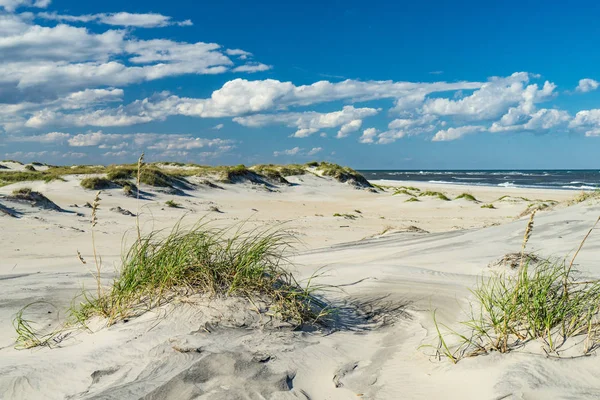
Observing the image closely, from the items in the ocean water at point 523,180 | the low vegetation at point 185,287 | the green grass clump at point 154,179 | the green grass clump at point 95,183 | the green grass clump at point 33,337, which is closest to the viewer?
the green grass clump at point 33,337

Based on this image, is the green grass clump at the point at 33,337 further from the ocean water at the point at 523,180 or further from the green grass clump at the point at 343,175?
the green grass clump at the point at 343,175

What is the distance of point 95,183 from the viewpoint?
21.4 meters

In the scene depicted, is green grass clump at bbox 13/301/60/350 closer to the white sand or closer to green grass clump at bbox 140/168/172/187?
the white sand

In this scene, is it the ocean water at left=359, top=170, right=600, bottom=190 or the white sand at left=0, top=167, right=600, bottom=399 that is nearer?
the white sand at left=0, top=167, right=600, bottom=399

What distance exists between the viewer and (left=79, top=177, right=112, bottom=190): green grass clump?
2122 centimetres

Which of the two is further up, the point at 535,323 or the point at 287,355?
the point at 535,323

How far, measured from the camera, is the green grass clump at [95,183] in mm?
21219

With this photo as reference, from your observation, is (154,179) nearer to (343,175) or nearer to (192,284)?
(343,175)

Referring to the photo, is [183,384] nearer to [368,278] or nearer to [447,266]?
[368,278]

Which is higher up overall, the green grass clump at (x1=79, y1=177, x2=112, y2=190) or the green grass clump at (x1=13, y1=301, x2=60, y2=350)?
the green grass clump at (x1=79, y1=177, x2=112, y2=190)

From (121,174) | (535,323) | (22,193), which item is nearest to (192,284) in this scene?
(535,323)

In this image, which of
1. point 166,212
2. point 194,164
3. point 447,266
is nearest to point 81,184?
point 166,212

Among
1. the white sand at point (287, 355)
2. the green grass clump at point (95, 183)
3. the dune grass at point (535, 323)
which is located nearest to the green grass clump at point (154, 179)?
the green grass clump at point (95, 183)

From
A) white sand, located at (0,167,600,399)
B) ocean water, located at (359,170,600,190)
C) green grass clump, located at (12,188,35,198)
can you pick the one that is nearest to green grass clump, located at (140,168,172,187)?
green grass clump, located at (12,188,35,198)
